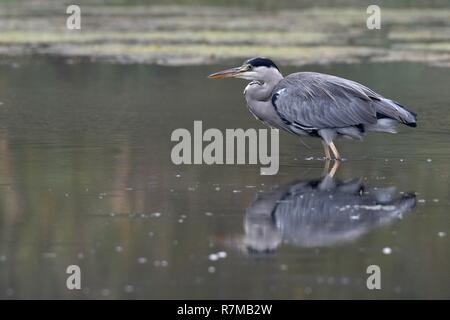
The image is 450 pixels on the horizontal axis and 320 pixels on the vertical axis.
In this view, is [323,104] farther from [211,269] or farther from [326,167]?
[211,269]

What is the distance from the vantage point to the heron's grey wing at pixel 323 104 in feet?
40.1

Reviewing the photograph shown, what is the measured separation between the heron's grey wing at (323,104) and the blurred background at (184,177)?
41 cm

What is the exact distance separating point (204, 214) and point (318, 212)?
890 mm

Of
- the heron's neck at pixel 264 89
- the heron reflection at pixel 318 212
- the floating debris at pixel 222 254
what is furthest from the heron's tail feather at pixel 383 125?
the floating debris at pixel 222 254

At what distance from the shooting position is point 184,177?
11.1 meters

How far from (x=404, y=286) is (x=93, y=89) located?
1202cm

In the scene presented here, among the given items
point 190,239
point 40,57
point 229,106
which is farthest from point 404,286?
point 40,57

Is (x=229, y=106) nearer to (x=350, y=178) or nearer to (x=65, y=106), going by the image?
(x=65, y=106)

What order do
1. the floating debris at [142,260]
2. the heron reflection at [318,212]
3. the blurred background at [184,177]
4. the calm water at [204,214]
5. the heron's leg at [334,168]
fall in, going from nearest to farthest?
the calm water at [204,214]
the blurred background at [184,177]
the floating debris at [142,260]
the heron reflection at [318,212]
the heron's leg at [334,168]

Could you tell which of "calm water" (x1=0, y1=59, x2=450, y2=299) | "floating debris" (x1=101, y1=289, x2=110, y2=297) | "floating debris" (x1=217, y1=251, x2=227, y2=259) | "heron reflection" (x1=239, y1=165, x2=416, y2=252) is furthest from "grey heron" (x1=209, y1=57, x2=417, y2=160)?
"floating debris" (x1=101, y1=289, x2=110, y2=297)

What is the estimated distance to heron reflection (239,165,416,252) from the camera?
8633 millimetres

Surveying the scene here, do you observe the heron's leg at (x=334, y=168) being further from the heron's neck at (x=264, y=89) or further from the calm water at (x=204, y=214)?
the heron's neck at (x=264, y=89)

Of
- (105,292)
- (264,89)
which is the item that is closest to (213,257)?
(105,292)

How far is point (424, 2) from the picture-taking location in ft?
110
